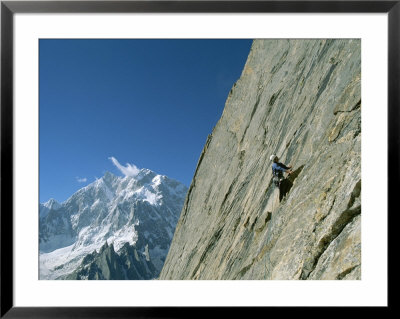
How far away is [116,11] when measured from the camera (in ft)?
18.9

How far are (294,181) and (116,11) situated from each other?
18.9 feet

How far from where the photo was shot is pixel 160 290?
5.64 meters

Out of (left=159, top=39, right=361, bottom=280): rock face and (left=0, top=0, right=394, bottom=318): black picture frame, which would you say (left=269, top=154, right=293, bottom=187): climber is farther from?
(left=0, top=0, right=394, bottom=318): black picture frame

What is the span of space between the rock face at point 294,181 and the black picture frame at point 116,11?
63 cm

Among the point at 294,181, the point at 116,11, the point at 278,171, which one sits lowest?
the point at 294,181

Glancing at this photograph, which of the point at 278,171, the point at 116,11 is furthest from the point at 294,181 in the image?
the point at 116,11

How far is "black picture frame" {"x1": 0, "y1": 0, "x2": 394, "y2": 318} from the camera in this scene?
5.47 metres

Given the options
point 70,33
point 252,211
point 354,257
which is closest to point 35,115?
point 70,33

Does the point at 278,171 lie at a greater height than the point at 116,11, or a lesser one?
lesser

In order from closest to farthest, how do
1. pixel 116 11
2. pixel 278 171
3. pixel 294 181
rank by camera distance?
pixel 116 11, pixel 294 181, pixel 278 171

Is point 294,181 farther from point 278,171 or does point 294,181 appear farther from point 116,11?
point 116,11

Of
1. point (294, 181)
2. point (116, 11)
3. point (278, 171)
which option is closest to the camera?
point (116, 11)

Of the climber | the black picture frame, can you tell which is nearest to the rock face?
the climber

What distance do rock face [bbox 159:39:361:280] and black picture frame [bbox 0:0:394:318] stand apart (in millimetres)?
630
